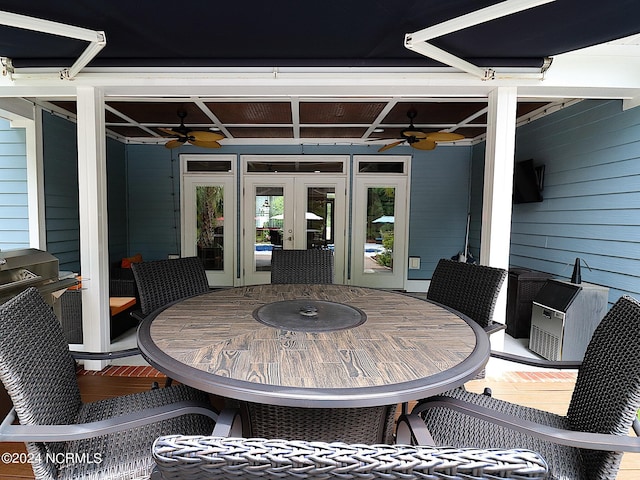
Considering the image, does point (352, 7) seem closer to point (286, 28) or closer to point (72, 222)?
point (286, 28)

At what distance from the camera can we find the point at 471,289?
6.56ft

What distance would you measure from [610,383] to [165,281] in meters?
2.29

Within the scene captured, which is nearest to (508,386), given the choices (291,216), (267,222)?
(291,216)

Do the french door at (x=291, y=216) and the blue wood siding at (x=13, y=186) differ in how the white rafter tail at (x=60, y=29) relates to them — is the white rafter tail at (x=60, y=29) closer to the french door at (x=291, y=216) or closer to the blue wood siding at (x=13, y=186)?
the blue wood siding at (x=13, y=186)

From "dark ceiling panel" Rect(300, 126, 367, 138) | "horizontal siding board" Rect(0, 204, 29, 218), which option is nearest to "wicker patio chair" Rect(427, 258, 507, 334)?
"dark ceiling panel" Rect(300, 126, 367, 138)

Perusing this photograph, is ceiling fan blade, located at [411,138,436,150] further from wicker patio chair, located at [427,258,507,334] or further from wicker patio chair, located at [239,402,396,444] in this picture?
wicker patio chair, located at [239,402,396,444]

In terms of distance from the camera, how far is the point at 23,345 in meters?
1.06

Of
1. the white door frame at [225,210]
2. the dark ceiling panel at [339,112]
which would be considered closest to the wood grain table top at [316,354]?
the dark ceiling panel at [339,112]

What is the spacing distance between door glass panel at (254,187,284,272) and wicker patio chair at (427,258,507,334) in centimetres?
394

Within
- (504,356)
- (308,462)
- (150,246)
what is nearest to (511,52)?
(504,356)

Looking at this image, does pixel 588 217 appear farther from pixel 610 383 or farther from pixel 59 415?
pixel 59 415

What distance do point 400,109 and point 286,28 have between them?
2.09 metres

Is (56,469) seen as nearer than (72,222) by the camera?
Yes

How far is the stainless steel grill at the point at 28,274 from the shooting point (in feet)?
6.73
